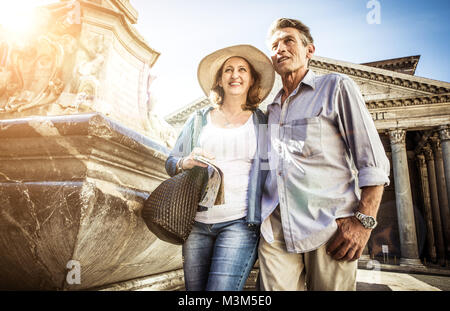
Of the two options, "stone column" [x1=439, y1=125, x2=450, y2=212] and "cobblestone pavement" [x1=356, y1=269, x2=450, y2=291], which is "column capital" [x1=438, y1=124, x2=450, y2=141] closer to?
"stone column" [x1=439, y1=125, x2=450, y2=212]

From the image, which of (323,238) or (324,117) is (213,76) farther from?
(323,238)

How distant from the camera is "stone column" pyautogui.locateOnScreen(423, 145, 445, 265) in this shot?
62.6ft

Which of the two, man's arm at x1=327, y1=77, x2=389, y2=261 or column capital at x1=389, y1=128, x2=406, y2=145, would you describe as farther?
column capital at x1=389, y1=128, x2=406, y2=145

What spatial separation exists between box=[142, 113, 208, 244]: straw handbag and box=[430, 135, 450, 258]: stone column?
2138cm

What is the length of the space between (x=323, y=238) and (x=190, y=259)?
2.13 ft

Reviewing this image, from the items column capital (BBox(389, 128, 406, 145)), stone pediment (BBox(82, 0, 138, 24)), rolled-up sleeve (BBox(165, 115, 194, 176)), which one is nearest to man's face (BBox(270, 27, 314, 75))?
rolled-up sleeve (BBox(165, 115, 194, 176))

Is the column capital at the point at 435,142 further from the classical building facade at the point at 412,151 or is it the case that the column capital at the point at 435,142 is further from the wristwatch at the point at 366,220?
the wristwatch at the point at 366,220

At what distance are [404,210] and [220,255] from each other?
18565 millimetres

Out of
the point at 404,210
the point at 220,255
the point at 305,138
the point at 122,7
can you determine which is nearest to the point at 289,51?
the point at 305,138

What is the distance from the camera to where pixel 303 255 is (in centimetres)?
138

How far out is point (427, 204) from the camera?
20922 mm

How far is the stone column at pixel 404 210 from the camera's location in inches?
616

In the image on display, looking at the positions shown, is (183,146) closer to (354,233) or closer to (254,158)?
(254,158)
